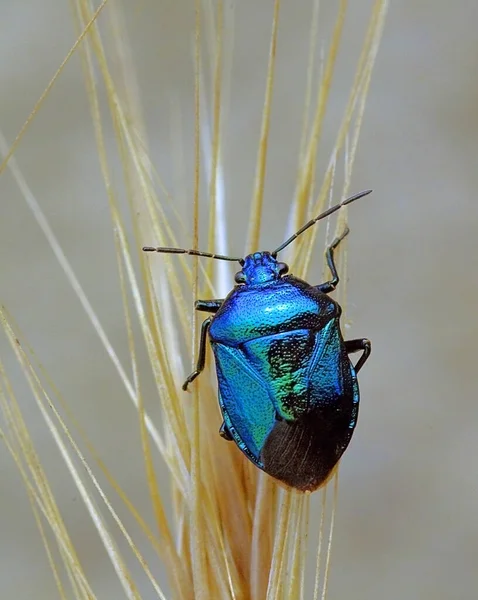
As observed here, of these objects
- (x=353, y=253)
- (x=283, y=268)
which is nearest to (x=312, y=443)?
(x=283, y=268)

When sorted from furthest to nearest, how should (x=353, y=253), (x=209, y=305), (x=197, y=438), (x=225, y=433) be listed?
(x=353, y=253) → (x=209, y=305) → (x=225, y=433) → (x=197, y=438)

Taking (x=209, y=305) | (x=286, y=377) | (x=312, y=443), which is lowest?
(x=312, y=443)

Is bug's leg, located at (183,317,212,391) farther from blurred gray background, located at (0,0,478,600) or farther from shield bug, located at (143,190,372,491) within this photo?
blurred gray background, located at (0,0,478,600)

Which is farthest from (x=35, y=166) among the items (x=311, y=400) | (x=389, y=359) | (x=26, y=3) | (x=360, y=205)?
(x=311, y=400)

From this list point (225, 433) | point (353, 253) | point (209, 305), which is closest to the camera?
point (225, 433)

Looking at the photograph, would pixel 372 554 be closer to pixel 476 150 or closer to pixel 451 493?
pixel 451 493

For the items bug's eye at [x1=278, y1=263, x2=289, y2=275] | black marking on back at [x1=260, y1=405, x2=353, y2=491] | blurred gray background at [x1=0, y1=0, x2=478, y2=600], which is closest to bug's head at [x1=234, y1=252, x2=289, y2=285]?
bug's eye at [x1=278, y1=263, x2=289, y2=275]

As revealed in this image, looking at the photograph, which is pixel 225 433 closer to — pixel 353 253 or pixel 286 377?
pixel 286 377
